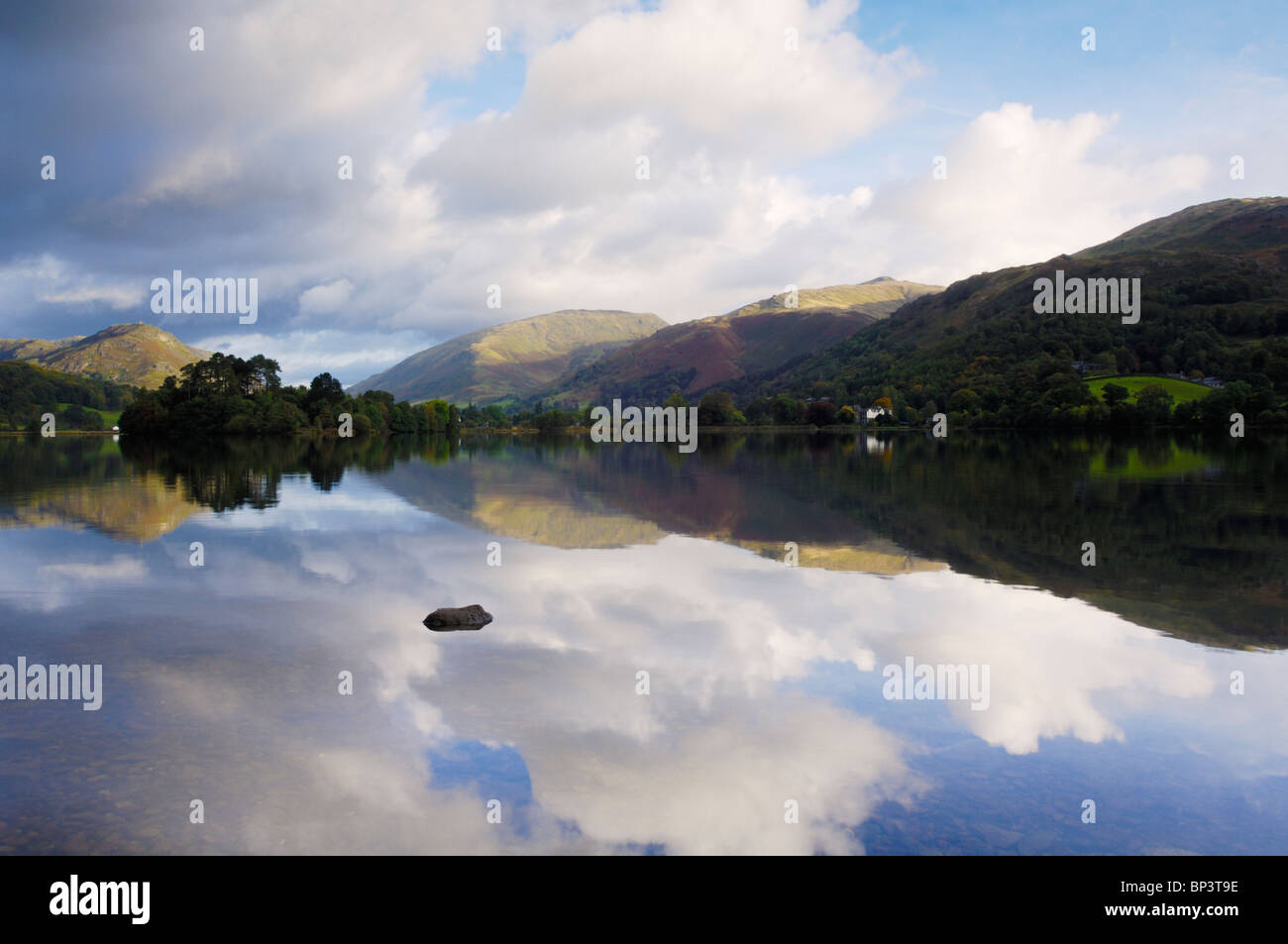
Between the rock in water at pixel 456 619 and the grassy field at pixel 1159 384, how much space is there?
6169 inches

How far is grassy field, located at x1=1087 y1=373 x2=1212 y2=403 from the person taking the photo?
146 m

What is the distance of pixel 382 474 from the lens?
5803 cm

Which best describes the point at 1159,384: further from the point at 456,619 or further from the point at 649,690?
the point at 649,690

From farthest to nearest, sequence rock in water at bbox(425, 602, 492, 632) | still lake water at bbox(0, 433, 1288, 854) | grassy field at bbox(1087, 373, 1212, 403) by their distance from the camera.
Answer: grassy field at bbox(1087, 373, 1212, 403) < rock in water at bbox(425, 602, 492, 632) < still lake water at bbox(0, 433, 1288, 854)

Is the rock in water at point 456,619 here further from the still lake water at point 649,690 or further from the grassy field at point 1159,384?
the grassy field at point 1159,384

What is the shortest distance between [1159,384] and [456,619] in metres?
172

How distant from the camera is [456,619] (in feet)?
52.8

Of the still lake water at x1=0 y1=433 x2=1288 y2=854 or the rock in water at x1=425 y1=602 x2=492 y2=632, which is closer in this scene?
the still lake water at x1=0 y1=433 x2=1288 y2=854

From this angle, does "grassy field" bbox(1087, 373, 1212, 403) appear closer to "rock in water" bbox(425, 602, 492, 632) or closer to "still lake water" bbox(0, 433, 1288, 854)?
"still lake water" bbox(0, 433, 1288, 854)

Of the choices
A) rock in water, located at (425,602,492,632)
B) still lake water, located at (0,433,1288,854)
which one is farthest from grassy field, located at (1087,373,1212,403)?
rock in water, located at (425,602,492,632)

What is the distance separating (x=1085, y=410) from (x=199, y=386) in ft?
559

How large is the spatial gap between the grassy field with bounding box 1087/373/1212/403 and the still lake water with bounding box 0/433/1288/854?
139223 millimetres

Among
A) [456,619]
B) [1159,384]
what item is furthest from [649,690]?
[1159,384]

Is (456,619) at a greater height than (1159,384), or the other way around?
(1159,384)
